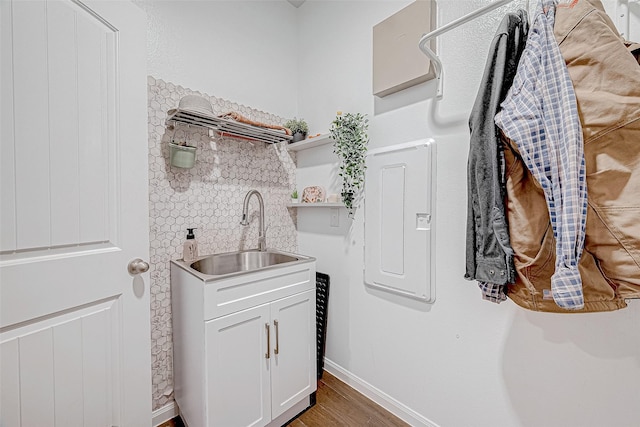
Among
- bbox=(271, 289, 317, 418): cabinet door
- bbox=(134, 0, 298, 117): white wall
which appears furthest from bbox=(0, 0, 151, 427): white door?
bbox=(271, 289, 317, 418): cabinet door

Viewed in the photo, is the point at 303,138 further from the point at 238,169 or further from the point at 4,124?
the point at 4,124

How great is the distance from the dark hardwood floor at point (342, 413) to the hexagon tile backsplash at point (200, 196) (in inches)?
29.5

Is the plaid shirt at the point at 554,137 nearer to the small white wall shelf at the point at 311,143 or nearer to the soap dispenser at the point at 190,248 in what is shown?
the small white wall shelf at the point at 311,143

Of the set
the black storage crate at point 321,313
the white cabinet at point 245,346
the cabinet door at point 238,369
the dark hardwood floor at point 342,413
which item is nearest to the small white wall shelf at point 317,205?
the white cabinet at point 245,346

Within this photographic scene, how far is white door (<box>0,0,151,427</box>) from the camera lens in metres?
0.82

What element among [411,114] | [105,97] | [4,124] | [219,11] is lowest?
[4,124]

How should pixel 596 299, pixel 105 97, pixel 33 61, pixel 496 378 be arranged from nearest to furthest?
pixel 596 299 < pixel 33 61 < pixel 105 97 < pixel 496 378

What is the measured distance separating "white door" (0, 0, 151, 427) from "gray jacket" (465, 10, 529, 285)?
1.34 m

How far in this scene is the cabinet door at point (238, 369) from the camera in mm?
1239

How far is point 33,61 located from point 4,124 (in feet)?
0.76

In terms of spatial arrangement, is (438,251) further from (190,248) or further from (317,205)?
(190,248)

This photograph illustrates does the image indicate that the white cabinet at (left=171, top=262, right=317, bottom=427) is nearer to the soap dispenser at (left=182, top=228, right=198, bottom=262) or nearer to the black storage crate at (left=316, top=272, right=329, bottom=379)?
the soap dispenser at (left=182, top=228, right=198, bottom=262)

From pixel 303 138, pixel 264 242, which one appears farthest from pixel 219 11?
pixel 264 242

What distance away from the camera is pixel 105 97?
1.04 meters
